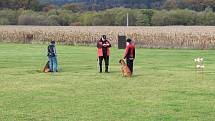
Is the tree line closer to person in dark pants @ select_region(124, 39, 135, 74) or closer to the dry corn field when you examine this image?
the dry corn field

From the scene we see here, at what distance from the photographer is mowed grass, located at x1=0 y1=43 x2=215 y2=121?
15711 mm

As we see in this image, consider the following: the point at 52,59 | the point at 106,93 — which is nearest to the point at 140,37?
the point at 52,59

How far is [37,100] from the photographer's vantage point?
18.3 metres

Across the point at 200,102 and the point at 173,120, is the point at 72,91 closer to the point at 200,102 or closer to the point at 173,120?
the point at 200,102

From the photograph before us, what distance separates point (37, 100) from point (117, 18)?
292 feet

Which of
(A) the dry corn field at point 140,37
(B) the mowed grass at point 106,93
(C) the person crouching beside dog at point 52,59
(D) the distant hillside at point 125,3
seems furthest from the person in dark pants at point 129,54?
(D) the distant hillside at point 125,3

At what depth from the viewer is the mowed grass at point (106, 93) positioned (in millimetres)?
15711

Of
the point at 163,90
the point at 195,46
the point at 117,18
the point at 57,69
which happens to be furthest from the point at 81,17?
the point at 163,90

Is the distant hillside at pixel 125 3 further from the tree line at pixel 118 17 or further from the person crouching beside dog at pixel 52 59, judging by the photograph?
the person crouching beside dog at pixel 52 59

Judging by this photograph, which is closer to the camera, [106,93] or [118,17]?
[106,93]

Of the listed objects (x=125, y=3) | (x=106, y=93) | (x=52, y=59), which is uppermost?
(x=125, y=3)

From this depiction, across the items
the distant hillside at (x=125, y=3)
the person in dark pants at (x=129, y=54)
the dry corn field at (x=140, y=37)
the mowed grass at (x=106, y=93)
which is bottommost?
the dry corn field at (x=140, y=37)

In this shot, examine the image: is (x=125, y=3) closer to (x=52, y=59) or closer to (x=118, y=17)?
(x=118, y=17)

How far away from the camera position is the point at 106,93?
2002 centimetres
